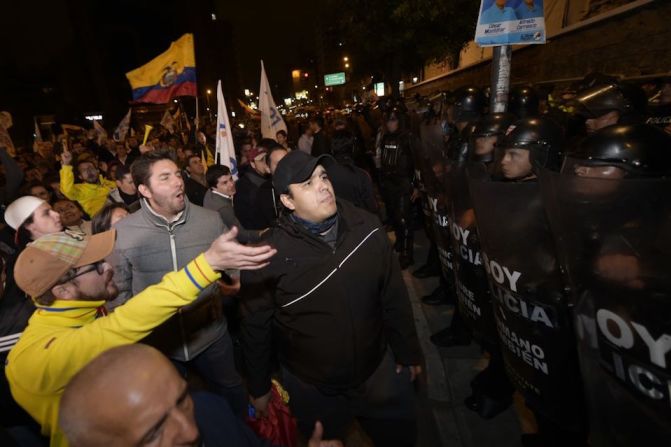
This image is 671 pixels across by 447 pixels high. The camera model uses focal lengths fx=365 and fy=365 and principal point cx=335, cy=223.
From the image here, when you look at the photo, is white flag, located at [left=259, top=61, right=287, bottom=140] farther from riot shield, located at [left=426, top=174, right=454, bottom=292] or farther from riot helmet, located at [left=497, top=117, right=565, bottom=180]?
riot helmet, located at [left=497, top=117, right=565, bottom=180]

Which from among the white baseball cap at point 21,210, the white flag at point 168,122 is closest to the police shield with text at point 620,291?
the white baseball cap at point 21,210

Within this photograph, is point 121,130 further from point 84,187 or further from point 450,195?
point 450,195

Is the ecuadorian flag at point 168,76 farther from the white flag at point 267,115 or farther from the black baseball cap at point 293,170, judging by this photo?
the black baseball cap at point 293,170

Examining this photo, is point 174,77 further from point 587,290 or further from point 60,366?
point 587,290

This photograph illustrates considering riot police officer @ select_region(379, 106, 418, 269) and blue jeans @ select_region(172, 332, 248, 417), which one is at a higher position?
riot police officer @ select_region(379, 106, 418, 269)

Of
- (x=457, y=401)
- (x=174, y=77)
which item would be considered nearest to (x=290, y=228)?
(x=457, y=401)

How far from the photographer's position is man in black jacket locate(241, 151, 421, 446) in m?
2.18

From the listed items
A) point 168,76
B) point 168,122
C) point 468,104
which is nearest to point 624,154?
point 468,104

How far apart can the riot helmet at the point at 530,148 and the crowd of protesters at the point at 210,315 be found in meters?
0.54

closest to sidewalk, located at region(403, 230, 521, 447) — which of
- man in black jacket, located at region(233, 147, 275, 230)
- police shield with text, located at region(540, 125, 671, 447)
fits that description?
police shield with text, located at region(540, 125, 671, 447)

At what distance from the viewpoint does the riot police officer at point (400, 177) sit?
19.1 feet

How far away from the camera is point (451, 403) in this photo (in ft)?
10.7

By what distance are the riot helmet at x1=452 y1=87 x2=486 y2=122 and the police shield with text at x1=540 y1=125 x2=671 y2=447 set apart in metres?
5.15

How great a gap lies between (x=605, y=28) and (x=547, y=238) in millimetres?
9541
